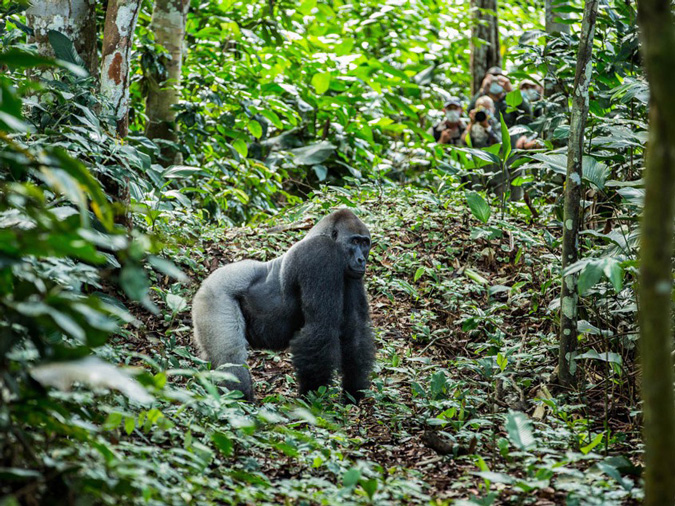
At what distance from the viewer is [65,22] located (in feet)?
15.9

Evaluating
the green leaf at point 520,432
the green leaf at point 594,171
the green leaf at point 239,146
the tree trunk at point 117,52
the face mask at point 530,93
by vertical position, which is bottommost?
the green leaf at point 520,432

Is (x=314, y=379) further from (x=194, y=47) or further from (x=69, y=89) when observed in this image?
(x=194, y=47)

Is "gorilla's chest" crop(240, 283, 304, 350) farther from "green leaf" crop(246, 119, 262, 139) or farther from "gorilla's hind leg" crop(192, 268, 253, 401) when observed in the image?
"green leaf" crop(246, 119, 262, 139)

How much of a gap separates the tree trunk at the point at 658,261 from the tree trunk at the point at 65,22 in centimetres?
410

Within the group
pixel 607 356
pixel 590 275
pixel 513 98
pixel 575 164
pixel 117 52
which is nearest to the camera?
pixel 590 275

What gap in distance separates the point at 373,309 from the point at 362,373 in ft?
3.69

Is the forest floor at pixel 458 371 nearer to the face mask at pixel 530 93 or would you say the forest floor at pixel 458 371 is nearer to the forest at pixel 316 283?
the forest at pixel 316 283

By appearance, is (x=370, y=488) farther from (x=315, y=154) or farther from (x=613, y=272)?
(x=315, y=154)

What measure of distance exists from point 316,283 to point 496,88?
5.90 metres

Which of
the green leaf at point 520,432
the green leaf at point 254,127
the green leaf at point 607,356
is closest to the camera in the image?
the green leaf at point 520,432

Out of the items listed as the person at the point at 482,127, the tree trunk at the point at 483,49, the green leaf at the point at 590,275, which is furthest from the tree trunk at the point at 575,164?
the tree trunk at the point at 483,49

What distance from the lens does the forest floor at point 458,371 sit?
274 centimetres

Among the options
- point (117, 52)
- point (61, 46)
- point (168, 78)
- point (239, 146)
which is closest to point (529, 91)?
point (239, 146)

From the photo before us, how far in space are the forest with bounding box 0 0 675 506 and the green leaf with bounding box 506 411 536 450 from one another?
11mm
